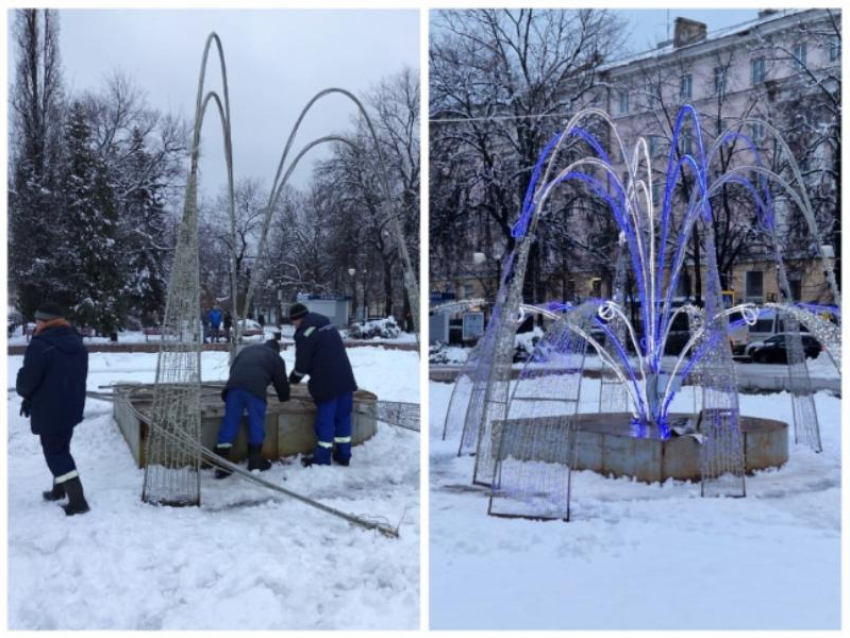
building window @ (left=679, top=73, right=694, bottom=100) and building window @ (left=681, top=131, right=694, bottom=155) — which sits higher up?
building window @ (left=679, top=73, right=694, bottom=100)

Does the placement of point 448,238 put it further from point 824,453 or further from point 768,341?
point 768,341

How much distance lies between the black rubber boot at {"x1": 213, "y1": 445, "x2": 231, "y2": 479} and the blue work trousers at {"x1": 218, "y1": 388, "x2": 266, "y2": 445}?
3 cm

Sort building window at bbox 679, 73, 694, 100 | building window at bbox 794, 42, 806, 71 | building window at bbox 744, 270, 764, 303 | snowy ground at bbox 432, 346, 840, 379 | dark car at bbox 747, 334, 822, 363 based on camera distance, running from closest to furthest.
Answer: snowy ground at bbox 432, 346, 840, 379
building window at bbox 794, 42, 806, 71
building window at bbox 679, 73, 694, 100
building window at bbox 744, 270, 764, 303
dark car at bbox 747, 334, 822, 363

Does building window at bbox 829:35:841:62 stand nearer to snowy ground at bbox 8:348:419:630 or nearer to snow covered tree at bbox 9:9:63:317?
snowy ground at bbox 8:348:419:630

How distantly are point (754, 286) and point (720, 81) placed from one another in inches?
156

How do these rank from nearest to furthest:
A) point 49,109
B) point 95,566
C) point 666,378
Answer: point 95,566 < point 49,109 < point 666,378

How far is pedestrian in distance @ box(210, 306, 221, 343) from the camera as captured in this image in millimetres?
12469

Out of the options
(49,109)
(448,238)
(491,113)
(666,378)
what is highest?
(491,113)

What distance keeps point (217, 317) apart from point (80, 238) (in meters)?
2.87

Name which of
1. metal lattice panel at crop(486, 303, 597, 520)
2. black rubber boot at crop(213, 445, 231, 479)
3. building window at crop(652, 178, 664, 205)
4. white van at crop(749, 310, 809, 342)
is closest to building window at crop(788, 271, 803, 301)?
building window at crop(652, 178, 664, 205)

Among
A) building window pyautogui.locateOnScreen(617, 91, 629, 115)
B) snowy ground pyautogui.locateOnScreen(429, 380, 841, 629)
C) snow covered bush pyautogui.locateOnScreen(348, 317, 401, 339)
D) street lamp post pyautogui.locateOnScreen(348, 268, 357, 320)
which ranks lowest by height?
snowy ground pyautogui.locateOnScreen(429, 380, 841, 629)

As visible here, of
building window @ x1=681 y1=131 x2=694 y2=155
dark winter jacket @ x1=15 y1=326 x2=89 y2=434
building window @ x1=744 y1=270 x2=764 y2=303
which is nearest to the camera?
dark winter jacket @ x1=15 y1=326 x2=89 y2=434

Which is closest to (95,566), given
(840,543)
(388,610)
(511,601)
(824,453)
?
(388,610)

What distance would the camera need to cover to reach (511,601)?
10.1ft
